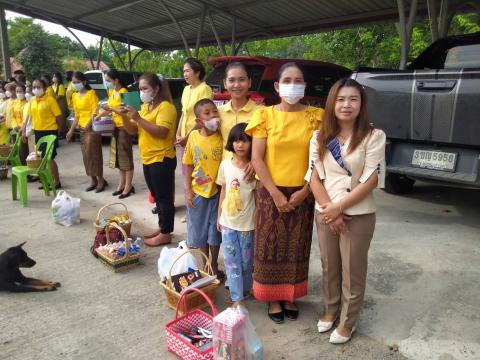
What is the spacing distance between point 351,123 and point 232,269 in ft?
4.14

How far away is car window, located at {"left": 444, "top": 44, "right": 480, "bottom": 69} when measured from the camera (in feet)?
13.8

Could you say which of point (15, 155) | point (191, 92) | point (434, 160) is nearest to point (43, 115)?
point (15, 155)

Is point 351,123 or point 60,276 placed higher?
point 351,123

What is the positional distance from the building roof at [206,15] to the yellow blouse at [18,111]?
205 inches

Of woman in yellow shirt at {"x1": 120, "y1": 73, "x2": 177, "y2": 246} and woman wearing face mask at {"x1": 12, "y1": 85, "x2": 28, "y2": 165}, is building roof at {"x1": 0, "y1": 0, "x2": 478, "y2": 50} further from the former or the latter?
woman in yellow shirt at {"x1": 120, "y1": 73, "x2": 177, "y2": 246}

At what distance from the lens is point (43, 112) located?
6.04 m

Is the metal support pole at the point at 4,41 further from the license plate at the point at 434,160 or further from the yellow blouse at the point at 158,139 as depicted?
the license plate at the point at 434,160

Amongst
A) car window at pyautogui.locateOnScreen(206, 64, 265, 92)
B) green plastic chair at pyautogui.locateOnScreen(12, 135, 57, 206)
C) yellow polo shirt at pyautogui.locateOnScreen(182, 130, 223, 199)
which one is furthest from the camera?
car window at pyautogui.locateOnScreen(206, 64, 265, 92)

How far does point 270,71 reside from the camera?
608 cm

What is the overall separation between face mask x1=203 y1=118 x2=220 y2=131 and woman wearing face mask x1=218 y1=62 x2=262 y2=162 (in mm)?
54

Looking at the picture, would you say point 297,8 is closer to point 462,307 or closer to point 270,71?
point 270,71

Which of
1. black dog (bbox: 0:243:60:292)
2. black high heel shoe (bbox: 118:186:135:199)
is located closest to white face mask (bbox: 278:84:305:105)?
black dog (bbox: 0:243:60:292)

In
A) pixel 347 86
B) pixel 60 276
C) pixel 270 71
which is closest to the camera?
pixel 347 86

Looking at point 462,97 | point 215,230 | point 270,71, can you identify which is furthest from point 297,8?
point 215,230
